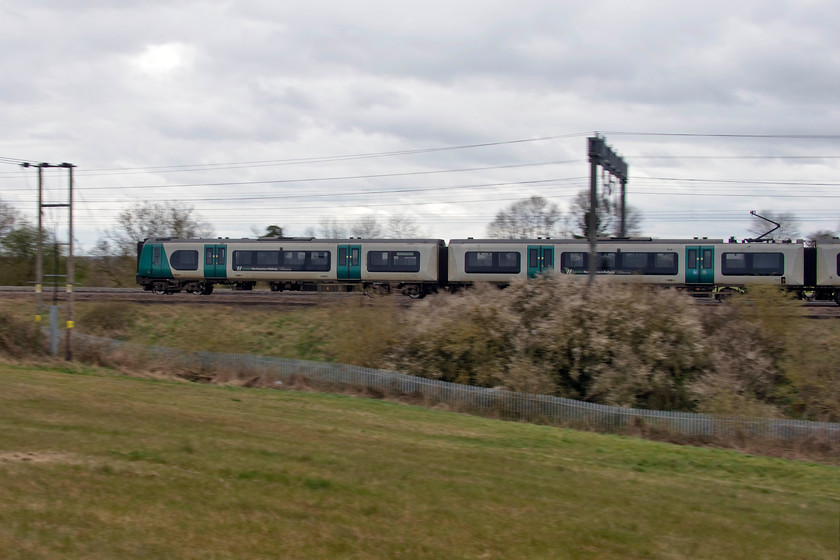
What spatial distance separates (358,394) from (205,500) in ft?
41.8

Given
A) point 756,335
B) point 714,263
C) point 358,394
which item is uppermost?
point 714,263

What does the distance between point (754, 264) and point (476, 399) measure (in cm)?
1949

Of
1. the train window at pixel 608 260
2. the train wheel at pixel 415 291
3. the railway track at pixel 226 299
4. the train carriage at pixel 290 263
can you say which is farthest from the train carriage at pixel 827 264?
the train wheel at pixel 415 291

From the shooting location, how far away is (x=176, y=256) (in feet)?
119

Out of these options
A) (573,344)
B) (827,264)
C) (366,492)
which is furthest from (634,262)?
(366,492)

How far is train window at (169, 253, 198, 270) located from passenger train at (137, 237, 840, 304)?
5 cm

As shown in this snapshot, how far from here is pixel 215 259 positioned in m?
36.3

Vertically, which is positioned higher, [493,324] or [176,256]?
[176,256]

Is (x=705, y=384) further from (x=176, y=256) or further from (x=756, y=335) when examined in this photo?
(x=176, y=256)

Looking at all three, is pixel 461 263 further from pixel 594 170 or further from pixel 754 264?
pixel 754 264

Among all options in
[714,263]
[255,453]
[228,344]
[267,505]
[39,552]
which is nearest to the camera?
[39,552]

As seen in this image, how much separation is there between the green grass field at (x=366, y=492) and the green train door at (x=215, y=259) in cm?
2112

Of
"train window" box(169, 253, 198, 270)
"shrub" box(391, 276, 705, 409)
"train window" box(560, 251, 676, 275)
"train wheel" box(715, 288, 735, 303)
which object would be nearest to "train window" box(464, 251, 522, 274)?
"train window" box(560, 251, 676, 275)

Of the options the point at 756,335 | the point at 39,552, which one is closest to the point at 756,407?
the point at 756,335
